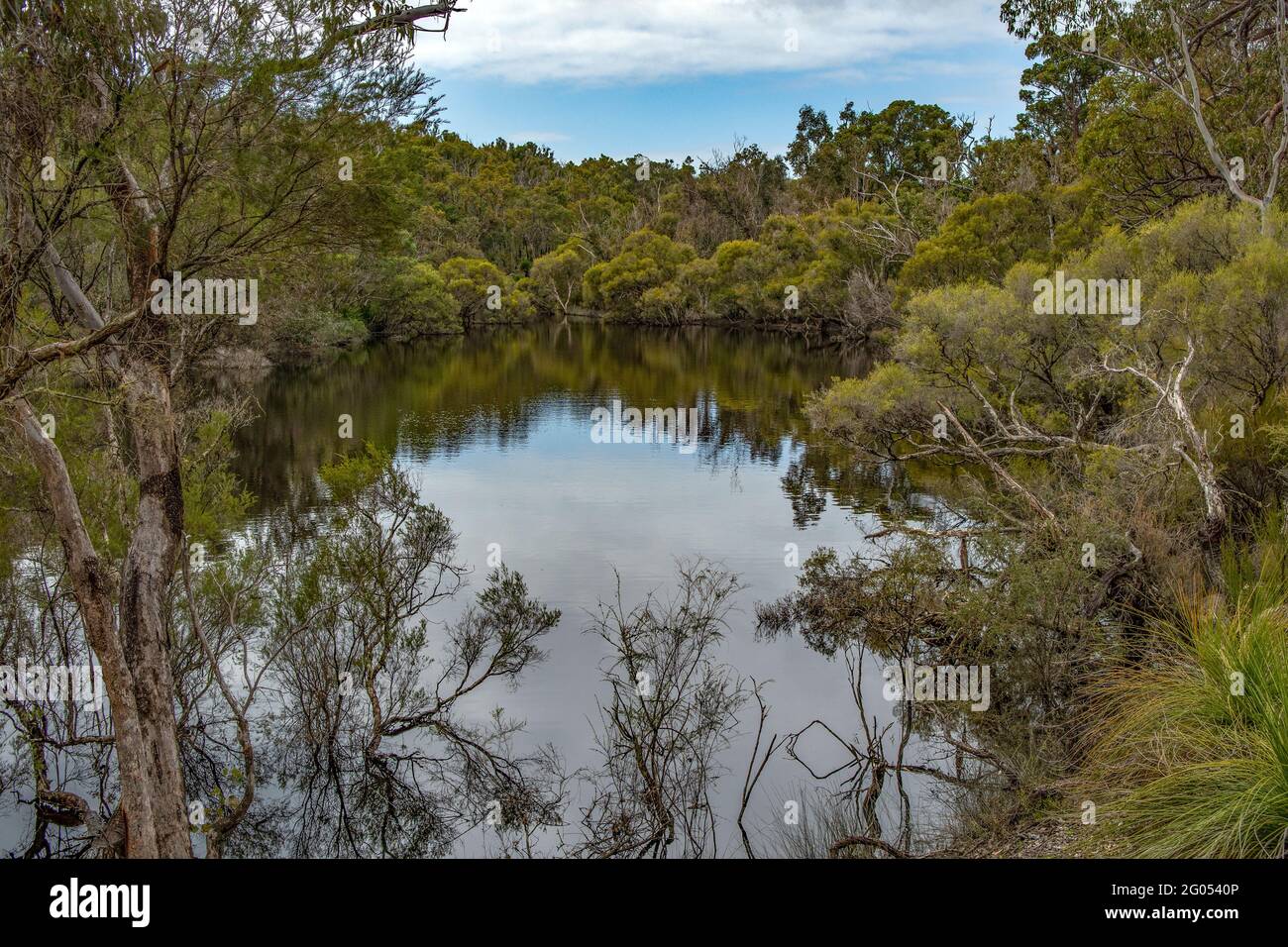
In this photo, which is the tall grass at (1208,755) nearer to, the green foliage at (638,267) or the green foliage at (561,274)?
the green foliage at (638,267)

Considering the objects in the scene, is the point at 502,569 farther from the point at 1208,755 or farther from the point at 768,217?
the point at 768,217

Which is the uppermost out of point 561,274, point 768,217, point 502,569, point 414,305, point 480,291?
point 768,217

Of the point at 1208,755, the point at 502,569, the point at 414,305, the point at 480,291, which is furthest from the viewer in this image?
the point at 480,291

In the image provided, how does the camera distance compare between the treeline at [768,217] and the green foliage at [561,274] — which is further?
the green foliage at [561,274]

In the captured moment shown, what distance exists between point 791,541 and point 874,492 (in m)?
4.87

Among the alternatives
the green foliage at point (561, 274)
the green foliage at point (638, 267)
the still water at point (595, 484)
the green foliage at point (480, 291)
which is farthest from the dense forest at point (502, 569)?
the green foliage at point (561, 274)

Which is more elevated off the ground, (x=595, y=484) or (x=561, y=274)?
(x=561, y=274)

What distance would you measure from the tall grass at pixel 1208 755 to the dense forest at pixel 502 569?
0.04 m

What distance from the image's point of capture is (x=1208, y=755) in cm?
652

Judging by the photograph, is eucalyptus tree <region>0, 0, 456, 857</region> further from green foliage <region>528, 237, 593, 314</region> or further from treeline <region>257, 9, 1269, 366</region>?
green foliage <region>528, 237, 593, 314</region>

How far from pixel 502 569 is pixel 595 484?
32.4ft

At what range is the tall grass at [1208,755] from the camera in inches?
221

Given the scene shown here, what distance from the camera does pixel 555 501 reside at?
27688 mm

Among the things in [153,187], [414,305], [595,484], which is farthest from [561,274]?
[153,187]
